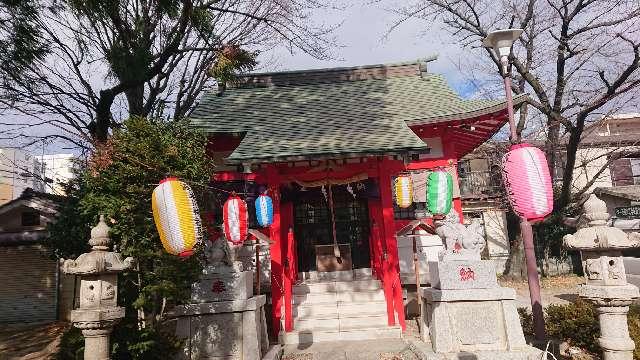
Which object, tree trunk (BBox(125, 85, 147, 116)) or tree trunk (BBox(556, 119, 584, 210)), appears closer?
tree trunk (BBox(556, 119, 584, 210))

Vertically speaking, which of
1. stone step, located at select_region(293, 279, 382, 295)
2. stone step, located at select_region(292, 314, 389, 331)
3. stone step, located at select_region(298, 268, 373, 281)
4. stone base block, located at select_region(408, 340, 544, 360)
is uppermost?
stone step, located at select_region(298, 268, 373, 281)

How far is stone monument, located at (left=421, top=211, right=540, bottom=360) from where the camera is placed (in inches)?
297

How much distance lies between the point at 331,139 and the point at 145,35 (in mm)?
7720

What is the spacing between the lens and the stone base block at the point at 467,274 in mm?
7766

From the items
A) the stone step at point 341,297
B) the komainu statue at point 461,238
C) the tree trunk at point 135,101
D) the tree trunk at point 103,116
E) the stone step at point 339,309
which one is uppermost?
the tree trunk at point 135,101

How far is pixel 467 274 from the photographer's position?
7801 millimetres

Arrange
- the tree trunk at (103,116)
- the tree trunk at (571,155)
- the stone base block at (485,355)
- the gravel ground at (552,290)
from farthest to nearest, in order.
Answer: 1. the gravel ground at (552,290)
2. the tree trunk at (571,155)
3. the tree trunk at (103,116)
4. the stone base block at (485,355)

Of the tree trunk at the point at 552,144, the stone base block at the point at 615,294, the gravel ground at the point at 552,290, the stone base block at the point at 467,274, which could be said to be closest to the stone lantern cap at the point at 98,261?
the stone base block at the point at 467,274

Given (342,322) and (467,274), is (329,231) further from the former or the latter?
(467,274)

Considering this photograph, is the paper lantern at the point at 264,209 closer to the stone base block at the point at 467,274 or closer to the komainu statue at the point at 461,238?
the komainu statue at the point at 461,238

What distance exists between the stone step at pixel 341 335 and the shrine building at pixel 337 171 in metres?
0.02

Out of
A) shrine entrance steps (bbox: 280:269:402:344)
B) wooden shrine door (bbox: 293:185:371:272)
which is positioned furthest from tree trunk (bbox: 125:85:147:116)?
shrine entrance steps (bbox: 280:269:402:344)

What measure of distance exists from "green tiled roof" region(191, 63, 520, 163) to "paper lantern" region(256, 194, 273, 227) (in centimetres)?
97

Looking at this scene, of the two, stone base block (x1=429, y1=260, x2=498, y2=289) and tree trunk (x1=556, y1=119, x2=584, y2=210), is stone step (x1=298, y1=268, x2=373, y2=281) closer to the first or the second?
stone base block (x1=429, y1=260, x2=498, y2=289)
